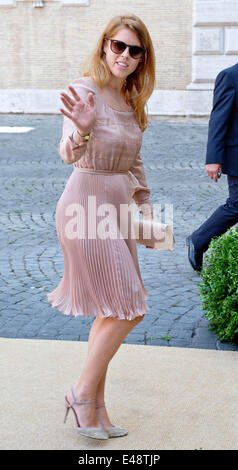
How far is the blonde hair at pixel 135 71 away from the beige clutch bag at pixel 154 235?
0.47 meters

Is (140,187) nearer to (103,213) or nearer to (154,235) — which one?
(154,235)

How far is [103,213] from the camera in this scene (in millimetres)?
3240

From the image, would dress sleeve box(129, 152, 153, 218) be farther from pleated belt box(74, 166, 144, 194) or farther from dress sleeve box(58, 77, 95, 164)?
dress sleeve box(58, 77, 95, 164)

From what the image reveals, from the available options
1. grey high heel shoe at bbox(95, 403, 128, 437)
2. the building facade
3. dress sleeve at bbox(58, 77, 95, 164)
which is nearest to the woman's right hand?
dress sleeve at bbox(58, 77, 95, 164)

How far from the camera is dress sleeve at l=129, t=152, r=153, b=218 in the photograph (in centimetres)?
352

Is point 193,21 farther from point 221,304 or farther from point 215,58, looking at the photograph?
point 221,304

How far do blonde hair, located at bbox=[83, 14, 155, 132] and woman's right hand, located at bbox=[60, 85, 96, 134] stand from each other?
0.77 feet

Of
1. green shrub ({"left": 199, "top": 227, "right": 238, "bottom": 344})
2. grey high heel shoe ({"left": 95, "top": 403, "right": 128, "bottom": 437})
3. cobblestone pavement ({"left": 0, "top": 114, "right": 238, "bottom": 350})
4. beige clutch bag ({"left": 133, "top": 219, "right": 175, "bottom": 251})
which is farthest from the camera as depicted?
cobblestone pavement ({"left": 0, "top": 114, "right": 238, "bottom": 350})

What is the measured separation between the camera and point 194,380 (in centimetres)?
405

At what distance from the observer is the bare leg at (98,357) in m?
3.26

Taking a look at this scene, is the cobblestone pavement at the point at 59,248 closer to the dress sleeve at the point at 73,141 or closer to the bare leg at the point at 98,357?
the bare leg at the point at 98,357

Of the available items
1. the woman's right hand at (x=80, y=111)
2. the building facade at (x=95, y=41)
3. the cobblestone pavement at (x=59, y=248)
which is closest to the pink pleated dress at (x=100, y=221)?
the woman's right hand at (x=80, y=111)

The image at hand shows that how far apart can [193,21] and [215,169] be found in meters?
13.7

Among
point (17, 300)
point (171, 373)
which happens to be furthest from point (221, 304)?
point (17, 300)
